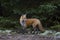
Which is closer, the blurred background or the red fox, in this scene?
the red fox

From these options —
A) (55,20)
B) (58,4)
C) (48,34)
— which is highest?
(58,4)

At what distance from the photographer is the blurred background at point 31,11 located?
12.4 meters

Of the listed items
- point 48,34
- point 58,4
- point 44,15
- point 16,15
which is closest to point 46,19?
point 44,15

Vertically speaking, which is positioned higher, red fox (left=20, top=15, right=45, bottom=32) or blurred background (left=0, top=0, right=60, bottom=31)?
blurred background (left=0, top=0, right=60, bottom=31)

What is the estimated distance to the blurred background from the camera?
12.4m

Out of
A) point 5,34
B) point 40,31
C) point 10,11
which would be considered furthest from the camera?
point 10,11

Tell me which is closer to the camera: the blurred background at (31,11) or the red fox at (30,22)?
the red fox at (30,22)

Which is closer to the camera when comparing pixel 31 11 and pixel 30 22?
pixel 30 22

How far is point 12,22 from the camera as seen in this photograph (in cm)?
1260

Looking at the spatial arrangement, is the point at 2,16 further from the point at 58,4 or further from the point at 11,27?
the point at 58,4

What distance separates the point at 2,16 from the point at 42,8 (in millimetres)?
2698

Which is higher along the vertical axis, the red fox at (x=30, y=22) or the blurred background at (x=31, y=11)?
the blurred background at (x=31, y=11)

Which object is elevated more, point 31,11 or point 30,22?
point 31,11

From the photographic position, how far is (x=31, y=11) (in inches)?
503
